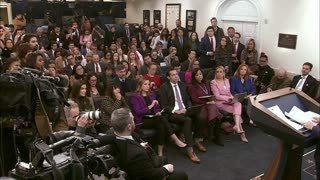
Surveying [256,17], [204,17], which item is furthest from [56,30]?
[256,17]

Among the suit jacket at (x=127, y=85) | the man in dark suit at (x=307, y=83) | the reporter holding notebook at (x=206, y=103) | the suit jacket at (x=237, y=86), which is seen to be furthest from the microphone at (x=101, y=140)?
the man in dark suit at (x=307, y=83)

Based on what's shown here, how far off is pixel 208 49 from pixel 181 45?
97 cm

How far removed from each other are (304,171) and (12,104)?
11.7 feet

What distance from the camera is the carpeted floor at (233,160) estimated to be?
165 inches

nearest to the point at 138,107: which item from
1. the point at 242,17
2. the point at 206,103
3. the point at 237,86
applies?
the point at 206,103

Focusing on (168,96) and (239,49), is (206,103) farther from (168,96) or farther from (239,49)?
(239,49)

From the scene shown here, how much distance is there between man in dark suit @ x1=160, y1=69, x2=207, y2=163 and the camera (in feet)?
15.6

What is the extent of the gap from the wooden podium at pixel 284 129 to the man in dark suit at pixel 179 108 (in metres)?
1.43

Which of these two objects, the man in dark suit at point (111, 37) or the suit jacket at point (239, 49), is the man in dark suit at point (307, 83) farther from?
the man in dark suit at point (111, 37)

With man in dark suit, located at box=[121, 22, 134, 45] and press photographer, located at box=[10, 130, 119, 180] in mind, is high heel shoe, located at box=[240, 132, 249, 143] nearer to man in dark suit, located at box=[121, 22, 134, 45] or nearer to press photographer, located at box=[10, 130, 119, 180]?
press photographer, located at box=[10, 130, 119, 180]

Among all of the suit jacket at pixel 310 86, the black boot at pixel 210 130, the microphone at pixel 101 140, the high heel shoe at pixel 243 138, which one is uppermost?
the microphone at pixel 101 140

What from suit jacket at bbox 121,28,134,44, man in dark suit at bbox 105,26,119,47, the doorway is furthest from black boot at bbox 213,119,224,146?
man in dark suit at bbox 105,26,119,47

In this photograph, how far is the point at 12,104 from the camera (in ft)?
6.76

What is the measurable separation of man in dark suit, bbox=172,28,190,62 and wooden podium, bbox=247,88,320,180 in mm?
5262
